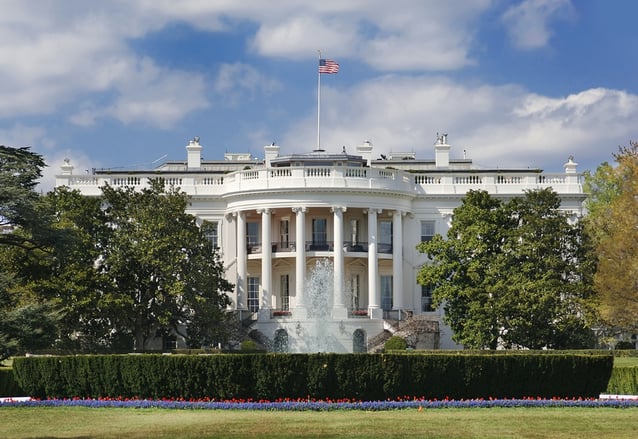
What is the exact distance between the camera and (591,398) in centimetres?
3325

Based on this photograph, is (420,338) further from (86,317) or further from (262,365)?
(262,365)

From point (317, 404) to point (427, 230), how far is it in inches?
1627

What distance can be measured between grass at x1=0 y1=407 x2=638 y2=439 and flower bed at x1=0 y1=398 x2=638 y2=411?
53cm

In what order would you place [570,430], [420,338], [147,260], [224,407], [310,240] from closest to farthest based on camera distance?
[570,430]
[224,407]
[147,260]
[420,338]
[310,240]

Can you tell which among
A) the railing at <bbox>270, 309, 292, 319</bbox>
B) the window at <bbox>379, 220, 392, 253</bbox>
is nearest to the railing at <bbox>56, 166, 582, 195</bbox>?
the window at <bbox>379, 220, 392, 253</bbox>

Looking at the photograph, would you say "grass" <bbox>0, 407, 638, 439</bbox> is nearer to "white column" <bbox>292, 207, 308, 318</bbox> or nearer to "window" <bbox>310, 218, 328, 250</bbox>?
"white column" <bbox>292, 207, 308, 318</bbox>

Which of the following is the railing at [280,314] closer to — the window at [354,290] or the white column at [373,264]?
the white column at [373,264]

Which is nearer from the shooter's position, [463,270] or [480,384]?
[480,384]

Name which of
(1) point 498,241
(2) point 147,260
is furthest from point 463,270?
(2) point 147,260

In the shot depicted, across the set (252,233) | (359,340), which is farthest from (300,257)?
(252,233)

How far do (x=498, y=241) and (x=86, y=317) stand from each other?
2098 cm

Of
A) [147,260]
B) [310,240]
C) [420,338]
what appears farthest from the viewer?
[310,240]

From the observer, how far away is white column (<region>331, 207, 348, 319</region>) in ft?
213

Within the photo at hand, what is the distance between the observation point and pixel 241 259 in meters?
68.3
